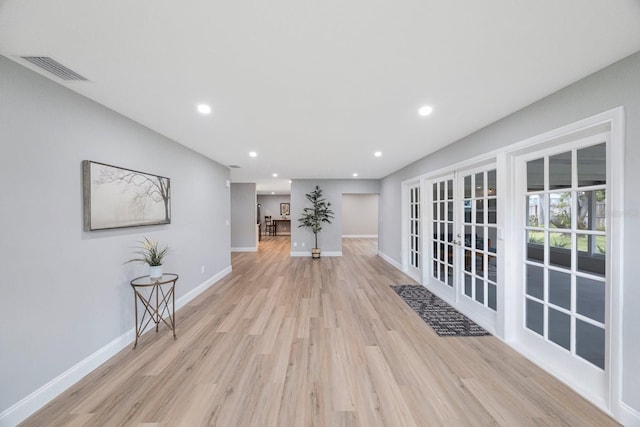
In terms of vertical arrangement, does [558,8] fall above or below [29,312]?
above

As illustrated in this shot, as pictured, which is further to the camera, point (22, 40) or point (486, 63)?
point (486, 63)

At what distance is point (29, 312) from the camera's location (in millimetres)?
1736

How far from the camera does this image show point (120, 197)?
2.51 m

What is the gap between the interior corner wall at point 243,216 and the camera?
8633 mm

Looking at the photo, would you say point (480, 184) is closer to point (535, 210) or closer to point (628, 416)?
point (535, 210)

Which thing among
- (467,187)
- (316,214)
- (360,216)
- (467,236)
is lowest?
(467,236)

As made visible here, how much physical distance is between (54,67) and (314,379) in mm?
2962

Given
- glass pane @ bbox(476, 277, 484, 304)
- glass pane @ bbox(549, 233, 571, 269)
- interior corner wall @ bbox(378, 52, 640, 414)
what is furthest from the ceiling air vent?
glass pane @ bbox(476, 277, 484, 304)

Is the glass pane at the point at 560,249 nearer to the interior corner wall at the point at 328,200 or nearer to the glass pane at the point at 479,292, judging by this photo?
the glass pane at the point at 479,292

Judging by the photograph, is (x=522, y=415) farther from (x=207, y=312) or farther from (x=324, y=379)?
(x=207, y=312)

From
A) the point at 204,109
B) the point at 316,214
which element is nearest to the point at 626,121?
the point at 204,109

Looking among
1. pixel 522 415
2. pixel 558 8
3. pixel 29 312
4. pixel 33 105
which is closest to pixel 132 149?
pixel 33 105

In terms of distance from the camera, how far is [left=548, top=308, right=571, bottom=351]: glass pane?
234 cm

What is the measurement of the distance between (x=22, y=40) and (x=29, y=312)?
1726mm
